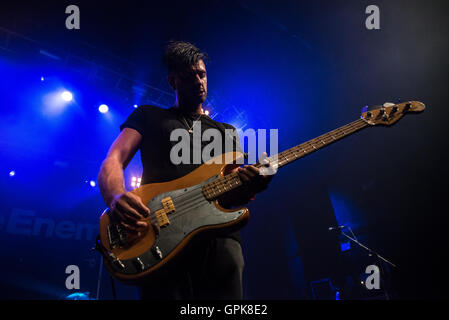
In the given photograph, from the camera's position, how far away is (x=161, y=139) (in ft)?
7.51

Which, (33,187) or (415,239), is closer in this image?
(415,239)

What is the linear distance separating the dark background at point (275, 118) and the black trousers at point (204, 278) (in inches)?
240

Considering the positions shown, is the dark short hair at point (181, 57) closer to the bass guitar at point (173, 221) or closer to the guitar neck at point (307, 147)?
the bass guitar at point (173, 221)

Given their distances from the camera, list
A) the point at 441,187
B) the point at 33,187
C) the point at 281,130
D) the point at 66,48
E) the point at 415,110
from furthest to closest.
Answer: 1. the point at 281,130
2. the point at 33,187
3. the point at 66,48
4. the point at 441,187
5. the point at 415,110

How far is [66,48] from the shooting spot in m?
7.26

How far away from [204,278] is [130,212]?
710 millimetres

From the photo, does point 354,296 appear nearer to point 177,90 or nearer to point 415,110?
point 415,110

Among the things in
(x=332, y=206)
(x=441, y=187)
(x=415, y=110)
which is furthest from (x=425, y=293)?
(x=415, y=110)

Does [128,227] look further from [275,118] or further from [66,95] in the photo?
[275,118]

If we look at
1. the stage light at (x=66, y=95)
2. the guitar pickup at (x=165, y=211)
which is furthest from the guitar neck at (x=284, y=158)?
the stage light at (x=66, y=95)

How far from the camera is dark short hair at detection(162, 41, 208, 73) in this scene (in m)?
2.77

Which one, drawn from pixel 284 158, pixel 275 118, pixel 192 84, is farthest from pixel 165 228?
pixel 275 118

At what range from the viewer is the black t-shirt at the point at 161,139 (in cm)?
217

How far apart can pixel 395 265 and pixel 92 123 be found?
10.5 m
